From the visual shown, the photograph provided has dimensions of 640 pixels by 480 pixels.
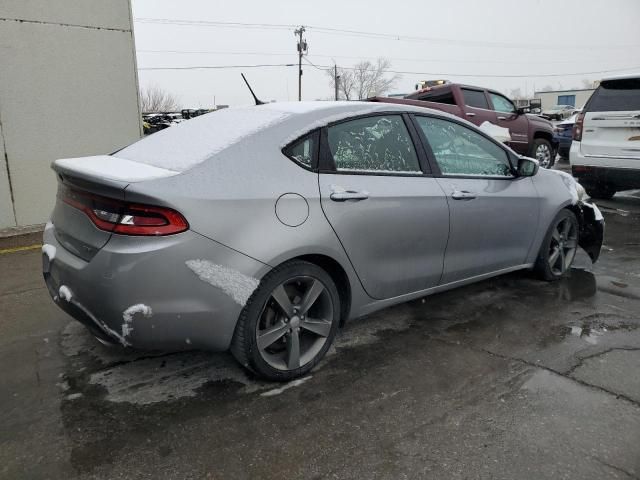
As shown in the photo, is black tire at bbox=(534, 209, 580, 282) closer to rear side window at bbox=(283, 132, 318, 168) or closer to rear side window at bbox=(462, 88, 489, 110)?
rear side window at bbox=(283, 132, 318, 168)

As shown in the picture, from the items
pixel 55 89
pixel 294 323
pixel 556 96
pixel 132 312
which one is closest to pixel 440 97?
pixel 55 89

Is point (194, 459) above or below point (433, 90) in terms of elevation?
below

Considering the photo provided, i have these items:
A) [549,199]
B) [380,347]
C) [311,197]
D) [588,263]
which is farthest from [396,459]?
[588,263]

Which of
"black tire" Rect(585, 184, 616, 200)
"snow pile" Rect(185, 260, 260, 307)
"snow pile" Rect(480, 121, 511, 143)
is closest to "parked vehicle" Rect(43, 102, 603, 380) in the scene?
"snow pile" Rect(185, 260, 260, 307)

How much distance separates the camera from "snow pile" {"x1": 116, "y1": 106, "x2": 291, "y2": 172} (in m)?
2.65

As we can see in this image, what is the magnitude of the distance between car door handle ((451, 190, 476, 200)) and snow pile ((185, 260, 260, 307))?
159 cm

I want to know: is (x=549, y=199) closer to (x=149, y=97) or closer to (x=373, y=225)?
(x=373, y=225)

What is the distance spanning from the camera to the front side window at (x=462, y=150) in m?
3.47

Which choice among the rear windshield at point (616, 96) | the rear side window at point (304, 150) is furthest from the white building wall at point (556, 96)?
the rear side window at point (304, 150)

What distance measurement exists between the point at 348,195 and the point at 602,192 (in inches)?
302

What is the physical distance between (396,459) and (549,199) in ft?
9.43

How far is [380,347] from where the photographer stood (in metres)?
3.25

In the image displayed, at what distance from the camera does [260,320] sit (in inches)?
106

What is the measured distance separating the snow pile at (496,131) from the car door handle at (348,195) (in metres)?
7.92
